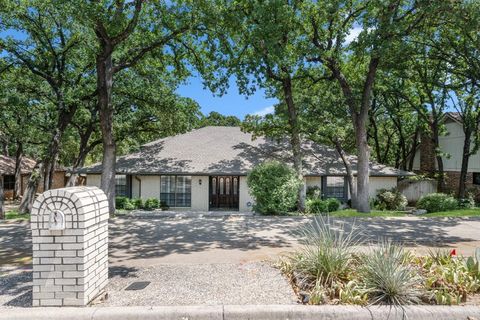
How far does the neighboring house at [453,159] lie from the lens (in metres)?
23.4

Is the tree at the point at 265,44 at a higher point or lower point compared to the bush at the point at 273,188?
higher

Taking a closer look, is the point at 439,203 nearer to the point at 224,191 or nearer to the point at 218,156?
the point at 224,191

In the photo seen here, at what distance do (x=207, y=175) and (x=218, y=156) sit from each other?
2.13 metres

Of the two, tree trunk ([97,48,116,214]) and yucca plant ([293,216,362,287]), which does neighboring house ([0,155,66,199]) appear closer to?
tree trunk ([97,48,116,214])

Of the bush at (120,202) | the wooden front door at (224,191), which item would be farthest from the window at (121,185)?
the wooden front door at (224,191)

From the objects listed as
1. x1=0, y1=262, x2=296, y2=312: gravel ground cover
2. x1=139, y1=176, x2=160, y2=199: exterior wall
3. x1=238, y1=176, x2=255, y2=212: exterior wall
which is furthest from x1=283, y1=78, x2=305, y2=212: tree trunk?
x1=0, y1=262, x2=296, y2=312: gravel ground cover

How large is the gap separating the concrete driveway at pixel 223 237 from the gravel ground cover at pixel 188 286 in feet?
2.58

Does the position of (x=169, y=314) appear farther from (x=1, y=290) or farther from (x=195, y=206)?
(x=195, y=206)

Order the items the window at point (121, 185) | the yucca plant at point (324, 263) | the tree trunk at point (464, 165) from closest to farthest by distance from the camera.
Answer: the yucca plant at point (324, 263) → the window at point (121, 185) → the tree trunk at point (464, 165)

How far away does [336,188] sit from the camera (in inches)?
802

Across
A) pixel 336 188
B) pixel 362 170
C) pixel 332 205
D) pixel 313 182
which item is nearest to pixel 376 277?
pixel 362 170

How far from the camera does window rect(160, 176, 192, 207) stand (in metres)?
19.5

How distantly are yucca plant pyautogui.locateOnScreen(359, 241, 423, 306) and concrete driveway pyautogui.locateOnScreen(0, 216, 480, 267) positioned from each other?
2762 millimetres

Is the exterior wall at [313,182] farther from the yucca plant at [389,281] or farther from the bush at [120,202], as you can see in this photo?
the yucca plant at [389,281]
